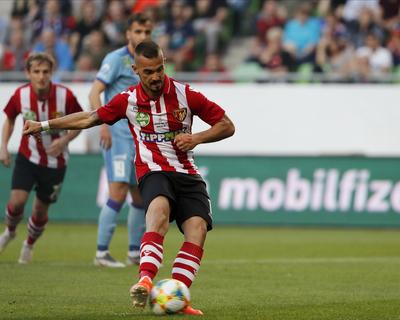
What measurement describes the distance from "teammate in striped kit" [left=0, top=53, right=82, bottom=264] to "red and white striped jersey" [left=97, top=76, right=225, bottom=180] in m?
3.67

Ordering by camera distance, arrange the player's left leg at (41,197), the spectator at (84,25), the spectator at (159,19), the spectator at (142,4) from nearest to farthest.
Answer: the player's left leg at (41,197), the spectator at (159,19), the spectator at (84,25), the spectator at (142,4)

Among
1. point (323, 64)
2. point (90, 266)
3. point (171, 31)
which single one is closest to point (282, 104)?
point (323, 64)

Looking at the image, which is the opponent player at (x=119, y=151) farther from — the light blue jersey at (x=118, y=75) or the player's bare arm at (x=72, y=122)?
the player's bare arm at (x=72, y=122)

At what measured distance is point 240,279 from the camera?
1055 centimetres

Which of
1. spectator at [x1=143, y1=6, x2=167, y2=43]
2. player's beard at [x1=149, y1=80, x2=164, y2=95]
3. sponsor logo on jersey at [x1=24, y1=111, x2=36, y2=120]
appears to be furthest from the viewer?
spectator at [x1=143, y1=6, x2=167, y2=43]


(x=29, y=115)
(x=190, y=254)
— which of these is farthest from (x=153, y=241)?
(x=29, y=115)

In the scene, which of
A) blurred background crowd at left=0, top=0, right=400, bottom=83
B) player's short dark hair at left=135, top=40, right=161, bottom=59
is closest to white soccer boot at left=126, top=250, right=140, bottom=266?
player's short dark hair at left=135, top=40, right=161, bottom=59

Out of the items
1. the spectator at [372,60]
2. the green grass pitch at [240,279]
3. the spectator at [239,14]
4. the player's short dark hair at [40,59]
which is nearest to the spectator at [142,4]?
the spectator at [239,14]

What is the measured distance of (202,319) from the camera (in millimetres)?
7371

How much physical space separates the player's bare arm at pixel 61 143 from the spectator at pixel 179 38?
34.9 ft

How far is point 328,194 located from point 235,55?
5.98 metres

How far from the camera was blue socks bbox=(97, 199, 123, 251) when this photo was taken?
11695 mm

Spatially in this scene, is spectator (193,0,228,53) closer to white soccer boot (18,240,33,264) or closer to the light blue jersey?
the light blue jersey

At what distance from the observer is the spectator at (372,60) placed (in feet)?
70.2
